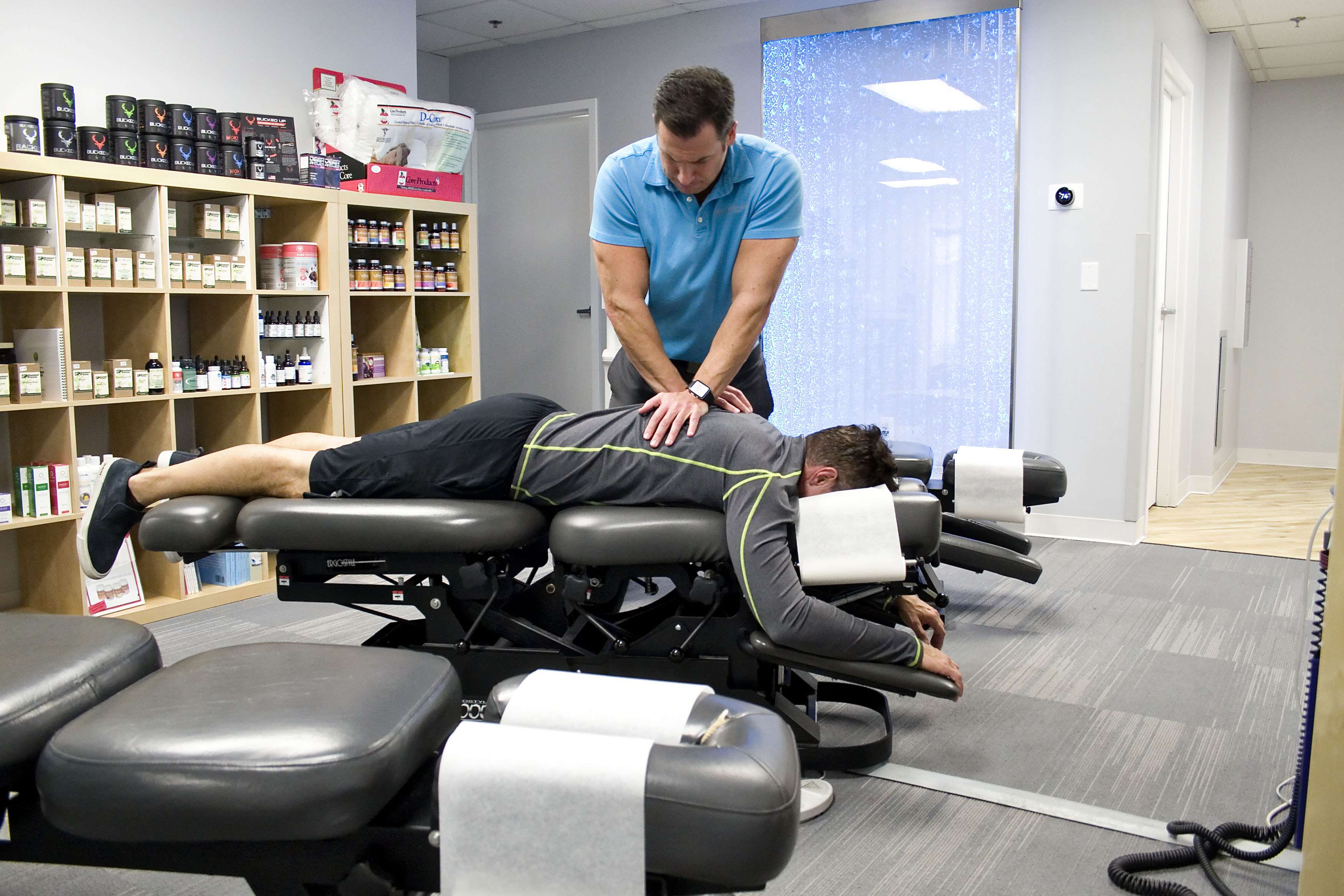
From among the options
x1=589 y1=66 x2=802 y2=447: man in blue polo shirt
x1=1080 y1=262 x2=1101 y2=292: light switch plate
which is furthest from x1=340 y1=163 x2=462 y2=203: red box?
x1=1080 y1=262 x2=1101 y2=292: light switch plate

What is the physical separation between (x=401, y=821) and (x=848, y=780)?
1103 mm

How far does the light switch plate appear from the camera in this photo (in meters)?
3.99

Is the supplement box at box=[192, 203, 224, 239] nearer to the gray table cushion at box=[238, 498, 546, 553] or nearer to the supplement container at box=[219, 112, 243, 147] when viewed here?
the supplement container at box=[219, 112, 243, 147]

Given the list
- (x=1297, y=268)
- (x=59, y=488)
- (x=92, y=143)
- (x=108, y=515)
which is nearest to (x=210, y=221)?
(x=92, y=143)

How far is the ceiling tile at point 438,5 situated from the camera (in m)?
4.68

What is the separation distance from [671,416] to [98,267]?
1.96 metres

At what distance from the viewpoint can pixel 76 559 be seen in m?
2.92

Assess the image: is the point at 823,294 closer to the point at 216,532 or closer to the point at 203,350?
Answer: the point at 203,350

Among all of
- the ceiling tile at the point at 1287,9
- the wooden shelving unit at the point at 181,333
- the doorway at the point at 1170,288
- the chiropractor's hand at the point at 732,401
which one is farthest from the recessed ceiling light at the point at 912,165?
the chiropractor's hand at the point at 732,401

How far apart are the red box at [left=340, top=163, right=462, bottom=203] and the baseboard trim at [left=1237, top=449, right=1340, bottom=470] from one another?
5030mm

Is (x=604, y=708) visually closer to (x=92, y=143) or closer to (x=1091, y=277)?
(x=92, y=143)

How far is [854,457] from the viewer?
192cm

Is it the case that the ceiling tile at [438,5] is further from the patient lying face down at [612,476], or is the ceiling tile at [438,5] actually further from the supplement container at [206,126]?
the patient lying face down at [612,476]

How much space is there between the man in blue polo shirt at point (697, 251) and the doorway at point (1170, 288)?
2527mm
